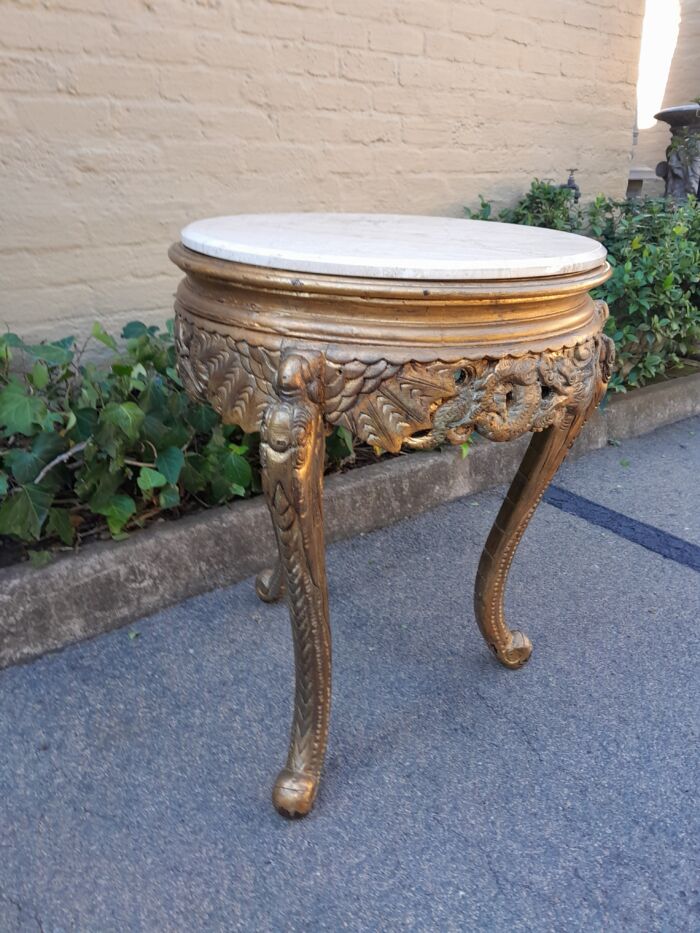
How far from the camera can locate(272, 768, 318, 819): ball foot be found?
51.1 inches

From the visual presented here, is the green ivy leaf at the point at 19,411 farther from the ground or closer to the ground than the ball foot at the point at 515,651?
farther from the ground

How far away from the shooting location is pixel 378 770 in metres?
1.43

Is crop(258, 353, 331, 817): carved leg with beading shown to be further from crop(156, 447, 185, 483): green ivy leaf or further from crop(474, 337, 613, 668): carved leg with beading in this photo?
crop(156, 447, 185, 483): green ivy leaf

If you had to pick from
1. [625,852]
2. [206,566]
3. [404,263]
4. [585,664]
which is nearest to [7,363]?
[206,566]

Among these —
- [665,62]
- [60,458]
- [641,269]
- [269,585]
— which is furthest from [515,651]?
[665,62]

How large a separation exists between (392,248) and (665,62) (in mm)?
6748

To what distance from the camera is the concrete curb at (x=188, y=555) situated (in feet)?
5.48

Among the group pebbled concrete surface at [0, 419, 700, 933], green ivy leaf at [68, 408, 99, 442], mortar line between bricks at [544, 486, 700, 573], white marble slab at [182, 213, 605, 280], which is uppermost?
white marble slab at [182, 213, 605, 280]

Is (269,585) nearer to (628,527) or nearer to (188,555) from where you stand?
(188,555)

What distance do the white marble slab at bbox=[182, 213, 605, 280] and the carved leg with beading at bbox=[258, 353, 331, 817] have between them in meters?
0.14

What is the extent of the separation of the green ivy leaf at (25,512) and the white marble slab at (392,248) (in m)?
0.76

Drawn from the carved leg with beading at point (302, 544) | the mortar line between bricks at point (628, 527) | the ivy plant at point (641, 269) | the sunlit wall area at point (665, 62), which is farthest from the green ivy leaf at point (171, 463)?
the sunlit wall area at point (665, 62)

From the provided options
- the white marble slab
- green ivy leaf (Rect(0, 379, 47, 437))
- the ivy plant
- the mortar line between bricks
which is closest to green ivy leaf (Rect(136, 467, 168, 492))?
green ivy leaf (Rect(0, 379, 47, 437))

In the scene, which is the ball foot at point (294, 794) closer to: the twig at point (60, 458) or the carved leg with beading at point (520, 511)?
the carved leg with beading at point (520, 511)
